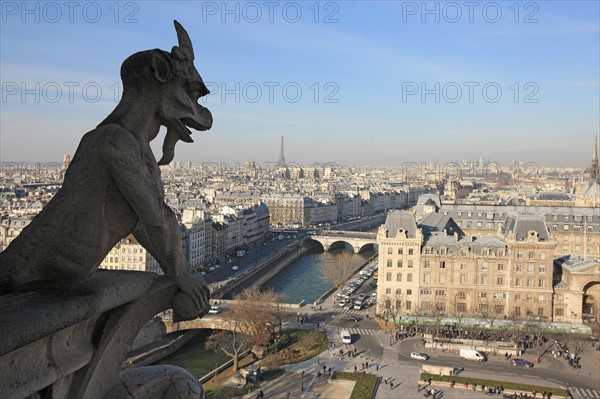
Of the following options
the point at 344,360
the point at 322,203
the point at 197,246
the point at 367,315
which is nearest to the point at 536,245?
the point at 367,315

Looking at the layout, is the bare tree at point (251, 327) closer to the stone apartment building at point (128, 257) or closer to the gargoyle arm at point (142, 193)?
the stone apartment building at point (128, 257)

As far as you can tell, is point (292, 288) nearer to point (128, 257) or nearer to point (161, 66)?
point (128, 257)

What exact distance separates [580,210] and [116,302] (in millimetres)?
51629

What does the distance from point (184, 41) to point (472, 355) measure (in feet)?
87.8

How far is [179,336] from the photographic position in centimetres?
3094

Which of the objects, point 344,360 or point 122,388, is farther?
point 344,360

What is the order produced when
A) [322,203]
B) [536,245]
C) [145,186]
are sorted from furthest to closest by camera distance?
[322,203] → [536,245] → [145,186]

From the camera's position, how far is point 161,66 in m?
3.64

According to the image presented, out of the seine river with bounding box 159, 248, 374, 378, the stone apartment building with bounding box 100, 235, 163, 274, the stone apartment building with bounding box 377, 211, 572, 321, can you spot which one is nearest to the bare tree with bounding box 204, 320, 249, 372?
the seine river with bounding box 159, 248, 374, 378

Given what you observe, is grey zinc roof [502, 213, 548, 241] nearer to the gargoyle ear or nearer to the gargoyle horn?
the gargoyle horn

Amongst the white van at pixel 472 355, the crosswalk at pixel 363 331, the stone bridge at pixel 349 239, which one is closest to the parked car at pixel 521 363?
the white van at pixel 472 355

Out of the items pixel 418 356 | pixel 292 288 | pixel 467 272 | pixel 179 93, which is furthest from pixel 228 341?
pixel 179 93

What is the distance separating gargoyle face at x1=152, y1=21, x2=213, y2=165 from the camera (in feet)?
12.0

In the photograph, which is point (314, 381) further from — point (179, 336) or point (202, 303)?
point (202, 303)
